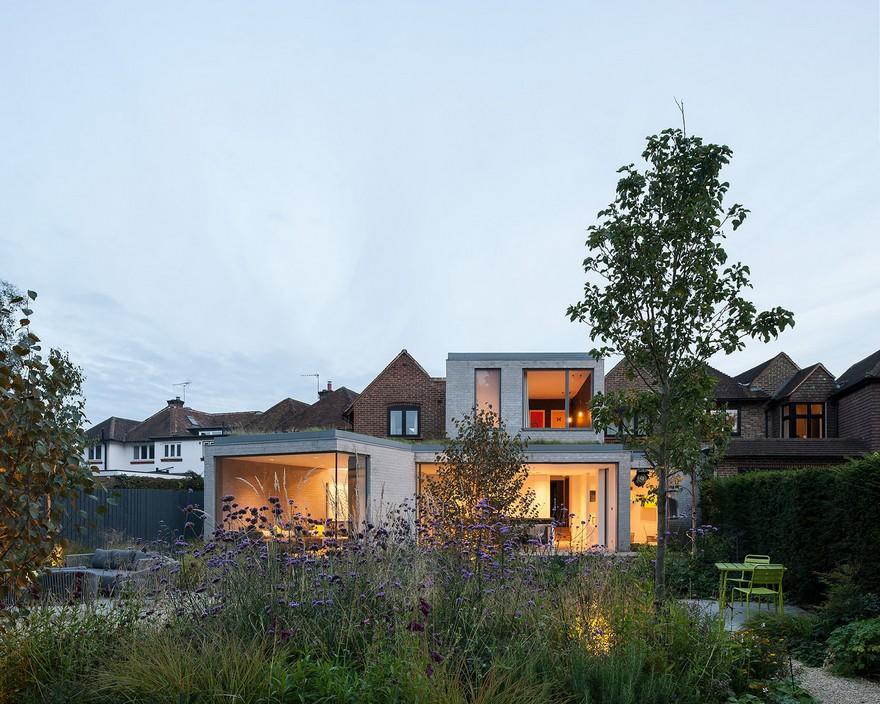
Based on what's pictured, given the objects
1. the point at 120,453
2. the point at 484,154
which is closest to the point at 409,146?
the point at 484,154

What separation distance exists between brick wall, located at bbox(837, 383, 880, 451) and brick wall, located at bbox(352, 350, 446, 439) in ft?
45.5

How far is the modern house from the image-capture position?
19344 millimetres

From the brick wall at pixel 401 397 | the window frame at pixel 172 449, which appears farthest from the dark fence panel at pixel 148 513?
the window frame at pixel 172 449

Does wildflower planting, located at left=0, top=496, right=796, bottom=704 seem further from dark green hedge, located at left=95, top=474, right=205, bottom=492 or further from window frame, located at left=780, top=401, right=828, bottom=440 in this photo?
window frame, located at left=780, top=401, right=828, bottom=440

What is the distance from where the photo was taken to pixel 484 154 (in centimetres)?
1359

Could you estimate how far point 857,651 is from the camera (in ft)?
23.4

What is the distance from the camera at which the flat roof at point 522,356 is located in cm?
2339

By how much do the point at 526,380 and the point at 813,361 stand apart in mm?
12762

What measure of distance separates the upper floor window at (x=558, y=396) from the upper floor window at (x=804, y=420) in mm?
7737

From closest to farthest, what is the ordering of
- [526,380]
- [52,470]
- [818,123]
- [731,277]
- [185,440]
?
[52,470], [731,277], [818,123], [526,380], [185,440]

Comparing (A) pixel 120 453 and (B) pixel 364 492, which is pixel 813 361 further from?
(A) pixel 120 453

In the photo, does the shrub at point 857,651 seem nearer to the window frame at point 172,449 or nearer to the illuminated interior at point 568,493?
the illuminated interior at point 568,493

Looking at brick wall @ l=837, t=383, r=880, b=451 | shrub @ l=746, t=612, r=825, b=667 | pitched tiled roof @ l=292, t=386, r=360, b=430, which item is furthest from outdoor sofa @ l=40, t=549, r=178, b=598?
brick wall @ l=837, t=383, r=880, b=451

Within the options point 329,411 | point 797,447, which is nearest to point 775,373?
point 797,447
